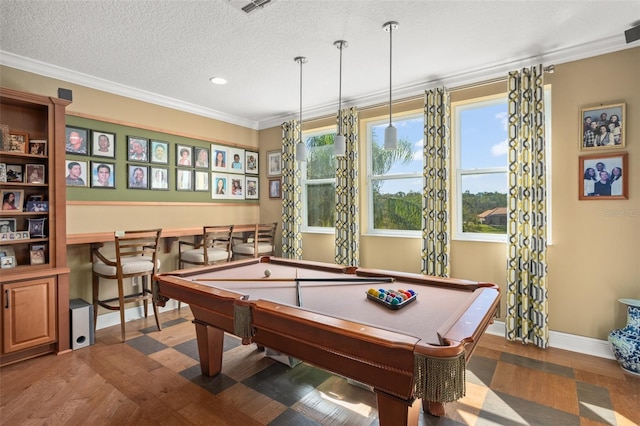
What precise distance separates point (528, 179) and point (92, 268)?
460 centimetres

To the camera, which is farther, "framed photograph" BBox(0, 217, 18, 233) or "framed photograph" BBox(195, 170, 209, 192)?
"framed photograph" BBox(195, 170, 209, 192)

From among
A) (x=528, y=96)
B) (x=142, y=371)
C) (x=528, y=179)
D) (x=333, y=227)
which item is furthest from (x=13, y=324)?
(x=528, y=96)

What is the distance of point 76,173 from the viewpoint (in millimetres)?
3555

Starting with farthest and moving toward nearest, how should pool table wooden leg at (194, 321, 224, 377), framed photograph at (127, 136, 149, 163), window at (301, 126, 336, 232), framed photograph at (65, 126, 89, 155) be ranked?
window at (301, 126, 336, 232), framed photograph at (127, 136, 149, 163), framed photograph at (65, 126, 89, 155), pool table wooden leg at (194, 321, 224, 377)

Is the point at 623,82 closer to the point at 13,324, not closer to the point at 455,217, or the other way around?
the point at 455,217

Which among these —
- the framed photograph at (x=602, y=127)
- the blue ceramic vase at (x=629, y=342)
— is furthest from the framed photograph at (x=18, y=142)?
the blue ceramic vase at (x=629, y=342)

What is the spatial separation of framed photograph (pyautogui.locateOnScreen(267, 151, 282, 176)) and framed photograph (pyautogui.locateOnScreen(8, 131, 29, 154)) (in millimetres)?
3032

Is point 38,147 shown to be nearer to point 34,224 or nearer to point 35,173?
point 35,173

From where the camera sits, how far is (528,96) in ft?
10.3

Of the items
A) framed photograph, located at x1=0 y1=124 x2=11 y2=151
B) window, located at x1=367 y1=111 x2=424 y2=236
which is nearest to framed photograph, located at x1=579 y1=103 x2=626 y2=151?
window, located at x1=367 y1=111 x2=424 y2=236

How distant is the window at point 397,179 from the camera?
159 inches

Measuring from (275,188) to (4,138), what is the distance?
323 centimetres

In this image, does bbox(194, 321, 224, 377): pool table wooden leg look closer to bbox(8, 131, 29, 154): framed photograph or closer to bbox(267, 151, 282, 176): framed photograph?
bbox(8, 131, 29, 154): framed photograph

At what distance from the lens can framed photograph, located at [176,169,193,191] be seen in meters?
4.50
